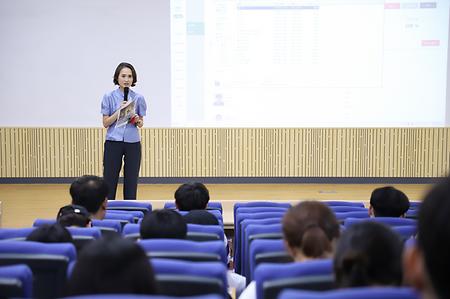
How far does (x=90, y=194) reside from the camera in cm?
386

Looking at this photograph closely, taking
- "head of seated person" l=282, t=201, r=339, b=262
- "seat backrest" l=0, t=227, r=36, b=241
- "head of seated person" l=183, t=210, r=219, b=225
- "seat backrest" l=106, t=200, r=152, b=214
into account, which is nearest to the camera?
"head of seated person" l=282, t=201, r=339, b=262

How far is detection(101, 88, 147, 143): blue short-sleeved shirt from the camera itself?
6090 mm

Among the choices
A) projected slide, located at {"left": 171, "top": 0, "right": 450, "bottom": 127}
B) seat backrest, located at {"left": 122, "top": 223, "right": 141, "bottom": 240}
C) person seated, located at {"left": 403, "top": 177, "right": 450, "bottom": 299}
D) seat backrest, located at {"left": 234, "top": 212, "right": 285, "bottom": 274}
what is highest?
projected slide, located at {"left": 171, "top": 0, "right": 450, "bottom": 127}

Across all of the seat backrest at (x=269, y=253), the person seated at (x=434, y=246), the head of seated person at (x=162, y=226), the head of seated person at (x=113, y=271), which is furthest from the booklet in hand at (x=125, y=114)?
the person seated at (x=434, y=246)

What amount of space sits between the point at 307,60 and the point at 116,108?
388 cm

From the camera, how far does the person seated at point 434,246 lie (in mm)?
903

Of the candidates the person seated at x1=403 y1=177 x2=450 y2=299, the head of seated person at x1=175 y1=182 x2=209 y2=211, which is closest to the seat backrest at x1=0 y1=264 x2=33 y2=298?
the person seated at x1=403 y1=177 x2=450 y2=299

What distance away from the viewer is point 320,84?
29.9ft

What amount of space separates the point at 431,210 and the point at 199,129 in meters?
8.82

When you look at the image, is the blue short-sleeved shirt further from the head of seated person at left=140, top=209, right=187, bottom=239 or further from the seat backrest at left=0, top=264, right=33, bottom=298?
the seat backrest at left=0, top=264, right=33, bottom=298

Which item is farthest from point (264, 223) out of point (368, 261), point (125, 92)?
point (125, 92)

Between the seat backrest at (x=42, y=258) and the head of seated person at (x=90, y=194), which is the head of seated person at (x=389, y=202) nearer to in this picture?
the head of seated person at (x=90, y=194)

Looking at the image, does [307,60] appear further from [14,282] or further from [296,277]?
[14,282]

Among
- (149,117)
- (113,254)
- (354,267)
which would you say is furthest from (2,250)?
(149,117)
